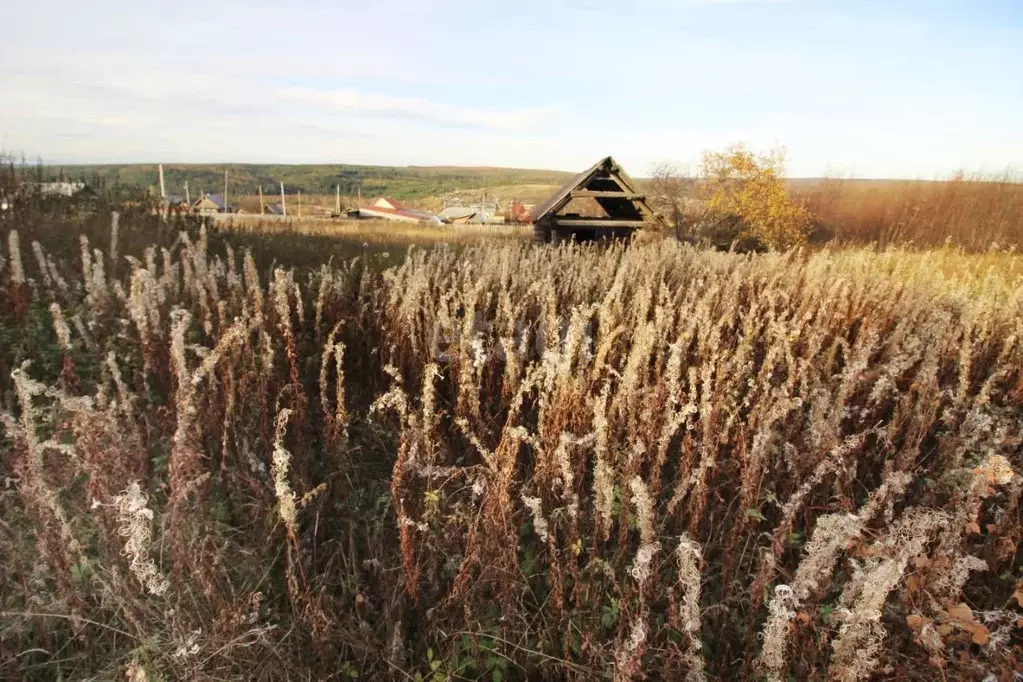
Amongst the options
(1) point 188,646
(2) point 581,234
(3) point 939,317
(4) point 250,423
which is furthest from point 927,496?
(2) point 581,234

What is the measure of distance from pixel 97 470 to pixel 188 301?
2.15 metres

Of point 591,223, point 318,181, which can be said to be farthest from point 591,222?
point 318,181

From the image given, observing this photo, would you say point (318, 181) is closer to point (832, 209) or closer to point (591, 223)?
point (832, 209)

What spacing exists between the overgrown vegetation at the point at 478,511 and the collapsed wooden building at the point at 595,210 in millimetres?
7129

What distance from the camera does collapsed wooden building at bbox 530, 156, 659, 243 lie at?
10984mm

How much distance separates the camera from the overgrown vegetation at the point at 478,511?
79.7 inches

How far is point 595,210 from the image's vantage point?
12.1 metres

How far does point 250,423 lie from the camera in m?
3.21

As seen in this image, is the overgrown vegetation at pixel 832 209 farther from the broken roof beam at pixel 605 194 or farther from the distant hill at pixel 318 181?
the distant hill at pixel 318 181

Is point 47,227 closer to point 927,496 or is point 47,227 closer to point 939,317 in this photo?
point 927,496

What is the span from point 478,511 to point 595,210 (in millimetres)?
10374

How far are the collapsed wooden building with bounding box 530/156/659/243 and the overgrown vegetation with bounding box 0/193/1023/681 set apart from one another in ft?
23.4

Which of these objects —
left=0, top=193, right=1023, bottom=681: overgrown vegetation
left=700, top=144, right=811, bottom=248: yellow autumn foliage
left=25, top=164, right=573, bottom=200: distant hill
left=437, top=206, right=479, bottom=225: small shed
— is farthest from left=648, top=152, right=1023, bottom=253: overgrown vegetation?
left=25, top=164, right=573, bottom=200: distant hill

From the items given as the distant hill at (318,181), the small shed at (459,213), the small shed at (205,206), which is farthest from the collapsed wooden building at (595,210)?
the distant hill at (318,181)
